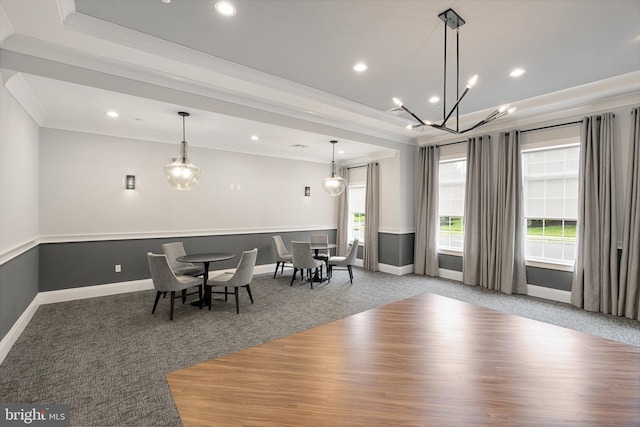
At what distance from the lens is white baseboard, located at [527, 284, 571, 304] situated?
4499 millimetres

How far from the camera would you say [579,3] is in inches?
88.8

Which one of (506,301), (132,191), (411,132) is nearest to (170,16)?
(132,191)

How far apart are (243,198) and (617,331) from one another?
6146 mm

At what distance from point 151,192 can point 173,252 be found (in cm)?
122

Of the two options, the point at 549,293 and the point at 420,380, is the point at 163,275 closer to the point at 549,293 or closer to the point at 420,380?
the point at 420,380

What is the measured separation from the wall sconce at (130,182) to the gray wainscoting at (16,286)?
1473mm

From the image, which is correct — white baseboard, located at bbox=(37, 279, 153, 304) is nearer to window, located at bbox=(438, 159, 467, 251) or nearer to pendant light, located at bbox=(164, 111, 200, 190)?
pendant light, located at bbox=(164, 111, 200, 190)

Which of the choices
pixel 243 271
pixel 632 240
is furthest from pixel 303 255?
pixel 632 240

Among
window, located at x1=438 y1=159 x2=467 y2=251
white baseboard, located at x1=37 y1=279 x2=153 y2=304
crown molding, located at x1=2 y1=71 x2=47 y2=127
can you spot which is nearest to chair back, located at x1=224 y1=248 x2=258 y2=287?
white baseboard, located at x1=37 y1=279 x2=153 y2=304

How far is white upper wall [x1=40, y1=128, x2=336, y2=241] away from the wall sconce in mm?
59

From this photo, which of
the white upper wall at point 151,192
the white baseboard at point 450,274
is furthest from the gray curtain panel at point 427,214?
the white upper wall at point 151,192

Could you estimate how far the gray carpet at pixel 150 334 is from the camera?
2.24 m

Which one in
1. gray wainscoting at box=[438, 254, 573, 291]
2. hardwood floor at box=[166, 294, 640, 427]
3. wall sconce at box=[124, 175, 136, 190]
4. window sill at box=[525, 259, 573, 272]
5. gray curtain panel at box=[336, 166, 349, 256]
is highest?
wall sconce at box=[124, 175, 136, 190]

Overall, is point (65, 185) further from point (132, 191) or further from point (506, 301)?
point (506, 301)
